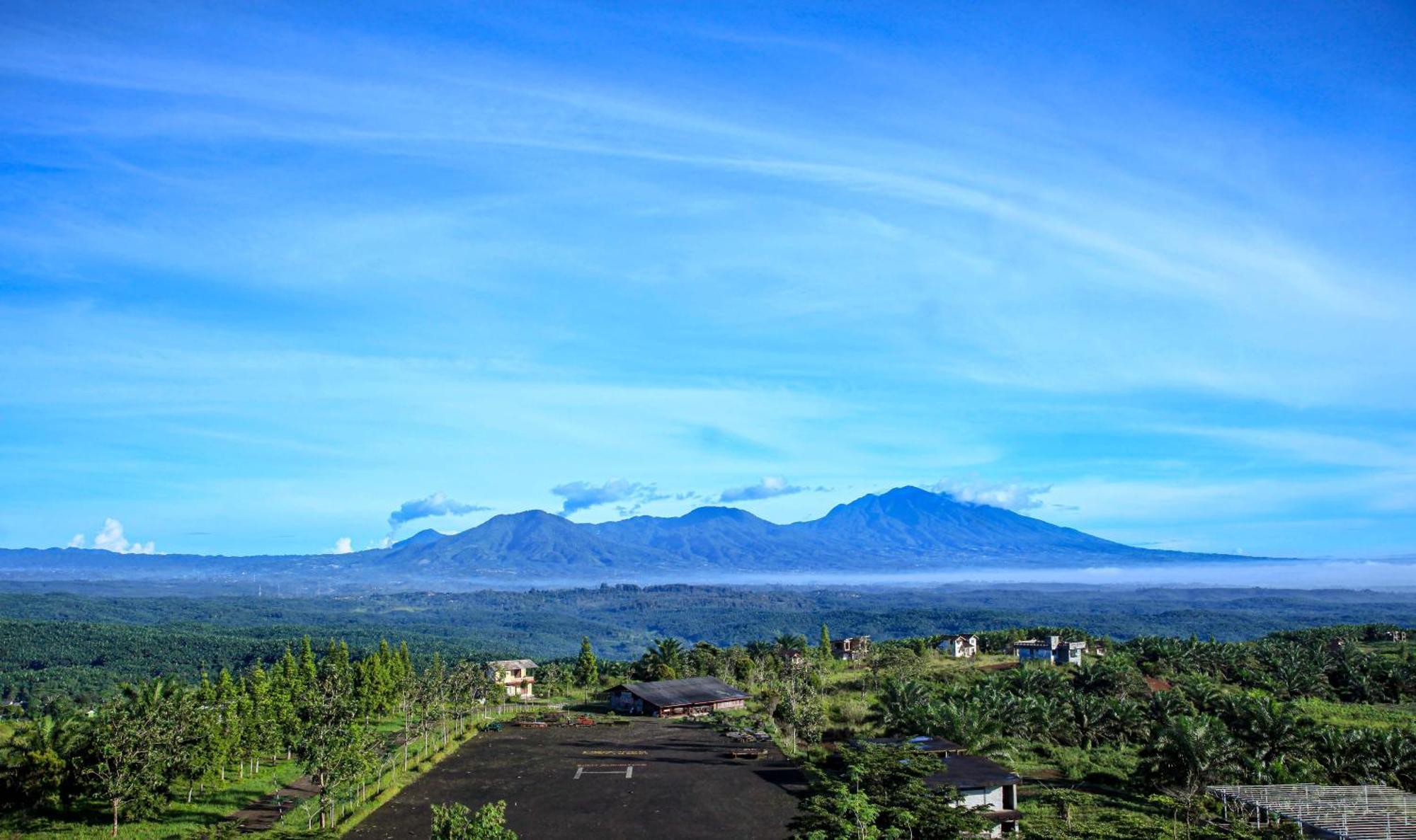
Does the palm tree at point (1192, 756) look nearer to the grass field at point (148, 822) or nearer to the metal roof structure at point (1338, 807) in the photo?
the metal roof structure at point (1338, 807)

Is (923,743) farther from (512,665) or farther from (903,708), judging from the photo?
(512,665)

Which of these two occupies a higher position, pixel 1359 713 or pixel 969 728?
pixel 969 728

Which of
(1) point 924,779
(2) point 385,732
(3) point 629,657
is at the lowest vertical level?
(3) point 629,657

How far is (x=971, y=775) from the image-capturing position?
30141 mm

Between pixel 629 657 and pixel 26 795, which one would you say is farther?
pixel 629 657

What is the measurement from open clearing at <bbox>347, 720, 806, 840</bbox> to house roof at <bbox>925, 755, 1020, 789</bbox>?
5.04 m

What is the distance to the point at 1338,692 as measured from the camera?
56531mm

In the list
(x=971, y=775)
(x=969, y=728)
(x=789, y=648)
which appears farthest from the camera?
(x=789, y=648)

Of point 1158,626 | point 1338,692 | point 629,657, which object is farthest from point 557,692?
point 1158,626

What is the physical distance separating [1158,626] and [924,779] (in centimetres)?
18013

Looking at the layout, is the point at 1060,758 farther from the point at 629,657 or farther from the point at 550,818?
the point at 629,657

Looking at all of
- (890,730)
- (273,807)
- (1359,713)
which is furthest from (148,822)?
A: (1359,713)

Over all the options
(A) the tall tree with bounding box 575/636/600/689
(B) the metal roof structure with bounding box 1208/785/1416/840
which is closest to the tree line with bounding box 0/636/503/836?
(A) the tall tree with bounding box 575/636/600/689

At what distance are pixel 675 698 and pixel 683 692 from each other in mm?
1348
